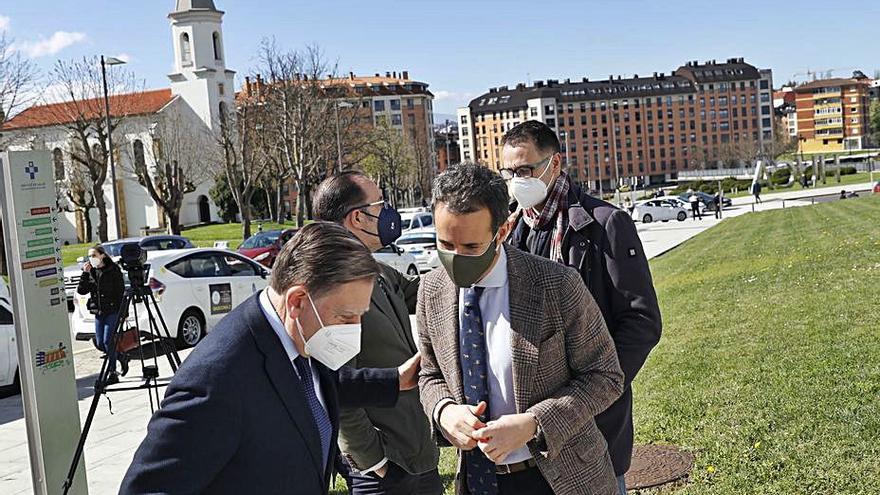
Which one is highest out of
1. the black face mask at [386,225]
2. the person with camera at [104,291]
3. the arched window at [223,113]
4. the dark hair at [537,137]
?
the arched window at [223,113]

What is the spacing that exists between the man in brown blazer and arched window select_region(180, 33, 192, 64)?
83456mm

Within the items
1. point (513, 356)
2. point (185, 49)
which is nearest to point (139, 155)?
point (185, 49)

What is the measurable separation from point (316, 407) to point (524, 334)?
2.46 ft

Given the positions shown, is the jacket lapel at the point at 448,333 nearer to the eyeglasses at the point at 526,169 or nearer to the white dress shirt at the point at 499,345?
the white dress shirt at the point at 499,345

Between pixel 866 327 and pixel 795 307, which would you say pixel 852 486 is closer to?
pixel 866 327

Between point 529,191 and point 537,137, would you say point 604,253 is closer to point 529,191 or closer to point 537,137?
point 529,191

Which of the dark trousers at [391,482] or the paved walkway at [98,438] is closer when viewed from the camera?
→ the dark trousers at [391,482]

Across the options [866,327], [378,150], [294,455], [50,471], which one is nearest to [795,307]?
[866,327]

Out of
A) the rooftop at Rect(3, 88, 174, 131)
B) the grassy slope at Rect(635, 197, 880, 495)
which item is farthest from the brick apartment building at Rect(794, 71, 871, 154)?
the grassy slope at Rect(635, 197, 880, 495)

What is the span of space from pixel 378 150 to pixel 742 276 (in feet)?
193

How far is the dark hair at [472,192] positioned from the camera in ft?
10.1

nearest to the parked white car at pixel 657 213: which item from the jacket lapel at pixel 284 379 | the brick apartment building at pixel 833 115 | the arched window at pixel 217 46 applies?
the arched window at pixel 217 46

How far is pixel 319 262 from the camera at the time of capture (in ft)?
8.31

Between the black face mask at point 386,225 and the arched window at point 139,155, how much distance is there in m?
61.1
